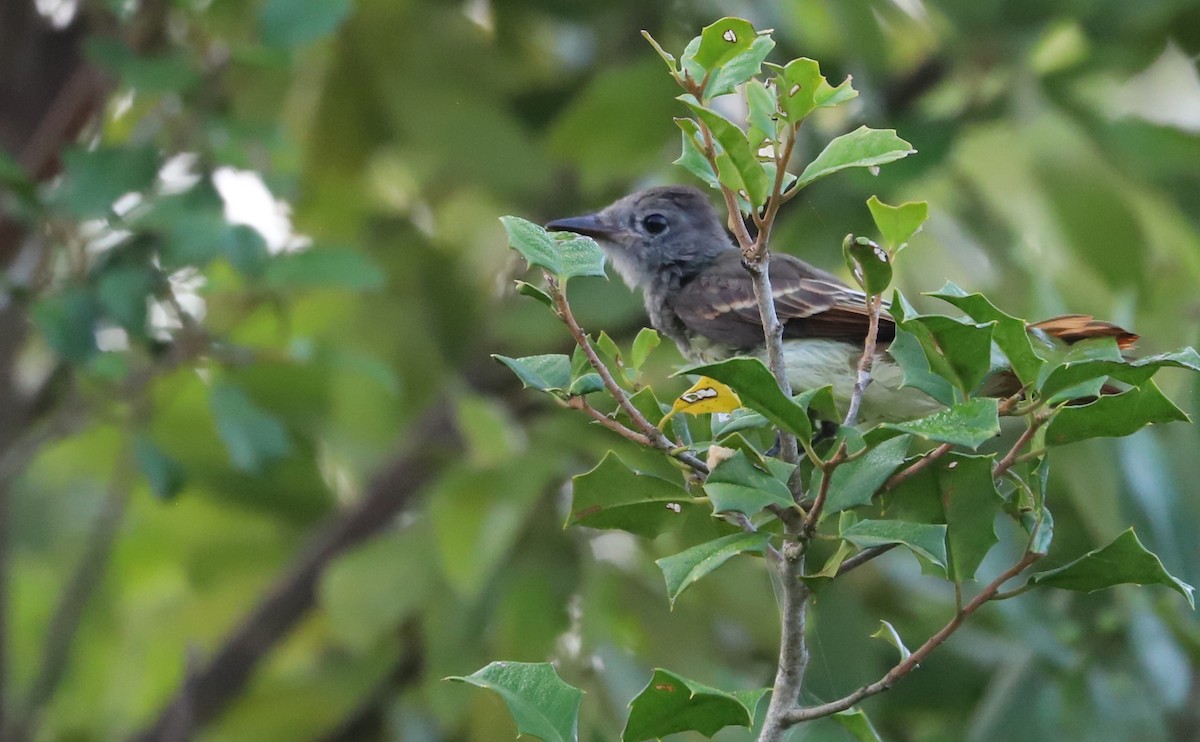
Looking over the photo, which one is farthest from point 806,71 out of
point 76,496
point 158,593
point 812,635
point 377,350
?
point 76,496

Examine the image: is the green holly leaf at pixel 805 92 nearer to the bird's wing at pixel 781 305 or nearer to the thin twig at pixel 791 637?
the thin twig at pixel 791 637

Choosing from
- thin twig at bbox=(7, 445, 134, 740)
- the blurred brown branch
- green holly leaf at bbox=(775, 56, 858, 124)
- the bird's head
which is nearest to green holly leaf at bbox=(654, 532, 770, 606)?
green holly leaf at bbox=(775, 56, 858, 124)

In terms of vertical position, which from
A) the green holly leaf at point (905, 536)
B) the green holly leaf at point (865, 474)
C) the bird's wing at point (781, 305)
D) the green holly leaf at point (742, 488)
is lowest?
the bird's wing at point (781, 305)

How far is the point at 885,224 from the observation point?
1.57m

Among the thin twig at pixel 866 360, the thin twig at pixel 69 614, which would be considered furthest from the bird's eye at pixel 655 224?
the thin twig at pixel 866 360

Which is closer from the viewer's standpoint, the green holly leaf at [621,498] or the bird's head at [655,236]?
the green holly leaf at [621,498]

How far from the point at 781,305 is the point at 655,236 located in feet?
1.74

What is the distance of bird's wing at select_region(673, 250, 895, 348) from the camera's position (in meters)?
2.89

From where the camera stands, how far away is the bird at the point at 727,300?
2.79m

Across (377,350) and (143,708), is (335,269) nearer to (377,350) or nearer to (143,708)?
(377,350)

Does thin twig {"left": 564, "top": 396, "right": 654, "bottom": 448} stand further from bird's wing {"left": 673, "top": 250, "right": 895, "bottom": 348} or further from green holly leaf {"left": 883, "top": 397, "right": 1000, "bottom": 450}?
bird's wing {"left": 673, "top": 250, "right": 895, "bottom": 348}

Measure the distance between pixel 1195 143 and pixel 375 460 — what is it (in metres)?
2.37

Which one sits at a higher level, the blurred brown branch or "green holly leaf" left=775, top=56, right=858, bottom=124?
"green holly leaf" left=775, top=56, right=858, bottom=124

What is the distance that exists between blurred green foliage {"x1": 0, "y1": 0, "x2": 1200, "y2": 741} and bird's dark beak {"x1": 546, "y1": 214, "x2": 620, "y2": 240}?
0.39 meters
